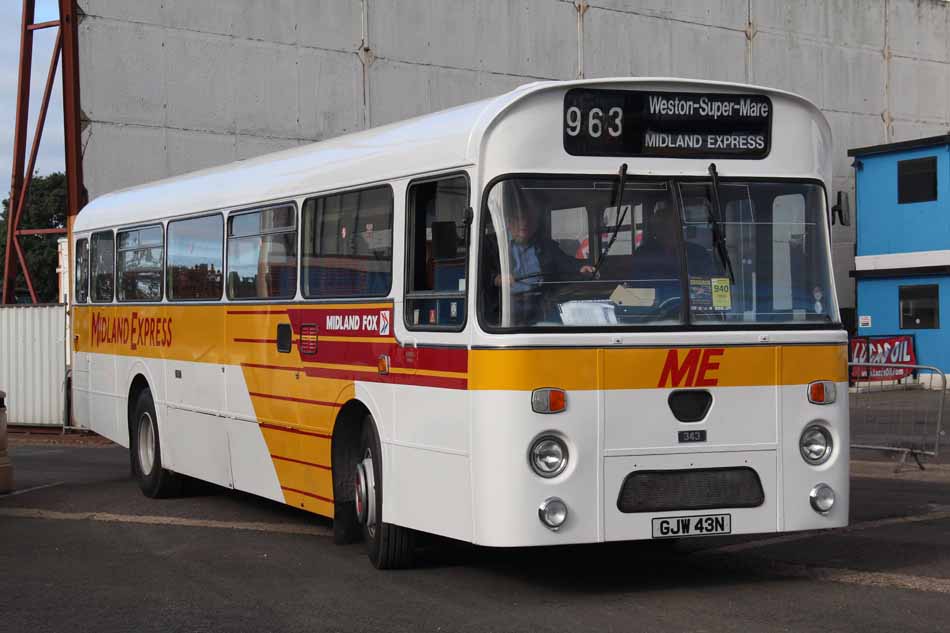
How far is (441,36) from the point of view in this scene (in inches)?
1356

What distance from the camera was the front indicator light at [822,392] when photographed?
30.3ft

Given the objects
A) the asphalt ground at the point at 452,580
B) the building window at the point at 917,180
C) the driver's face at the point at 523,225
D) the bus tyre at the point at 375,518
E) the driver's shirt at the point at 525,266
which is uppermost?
the building window at the point at 917,180

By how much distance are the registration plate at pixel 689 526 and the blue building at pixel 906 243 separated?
2973 cm

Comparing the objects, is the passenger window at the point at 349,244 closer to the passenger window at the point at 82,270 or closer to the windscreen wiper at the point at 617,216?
the windscreen wiper at the point at 617,216

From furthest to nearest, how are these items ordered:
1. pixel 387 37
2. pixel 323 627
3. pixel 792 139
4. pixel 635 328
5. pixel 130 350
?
pixel 387 37 < pixel 130 350 < pixel 792 139 < pixel 635 328 < pixel 323 627

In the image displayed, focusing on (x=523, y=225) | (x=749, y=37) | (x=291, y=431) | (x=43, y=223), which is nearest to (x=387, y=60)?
(x=749, y=37)

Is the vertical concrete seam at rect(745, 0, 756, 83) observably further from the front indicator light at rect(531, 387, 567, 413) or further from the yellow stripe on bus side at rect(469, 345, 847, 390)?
the front indicator light at rect(531, 387, 567, 413)

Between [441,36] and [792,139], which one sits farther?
[441,36]

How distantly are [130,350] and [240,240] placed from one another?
364 cm

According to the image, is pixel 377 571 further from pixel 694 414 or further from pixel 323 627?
pixel 694 414

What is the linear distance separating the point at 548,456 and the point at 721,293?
61.3 inches

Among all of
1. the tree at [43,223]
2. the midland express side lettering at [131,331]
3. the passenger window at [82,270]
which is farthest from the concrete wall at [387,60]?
the tree at [43,223]

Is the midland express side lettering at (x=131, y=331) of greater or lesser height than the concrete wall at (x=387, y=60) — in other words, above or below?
below

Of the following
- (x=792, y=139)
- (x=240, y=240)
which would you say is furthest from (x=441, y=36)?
(x=792, y=139)
